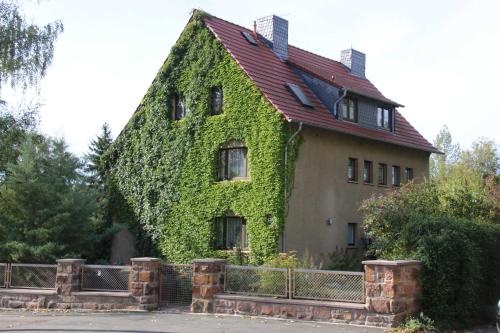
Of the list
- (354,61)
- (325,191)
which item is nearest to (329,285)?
(325,191)

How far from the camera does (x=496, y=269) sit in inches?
603

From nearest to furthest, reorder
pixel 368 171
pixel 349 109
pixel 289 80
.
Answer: pixel 289 80 → pixel 349 109 → pixel 368 171

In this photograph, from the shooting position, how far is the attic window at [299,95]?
77.8 feet

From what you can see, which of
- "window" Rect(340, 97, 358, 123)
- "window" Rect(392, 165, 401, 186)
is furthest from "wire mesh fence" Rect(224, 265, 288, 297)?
"window" Rect(392, 165, 401, 186)

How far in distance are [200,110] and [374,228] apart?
8753 mm

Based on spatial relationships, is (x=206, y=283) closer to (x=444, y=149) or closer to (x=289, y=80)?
(x=289, y=80)

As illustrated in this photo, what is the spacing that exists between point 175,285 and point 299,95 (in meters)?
10.4

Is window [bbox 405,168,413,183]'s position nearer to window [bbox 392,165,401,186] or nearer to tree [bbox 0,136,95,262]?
window [bbox 392,165,401,186]

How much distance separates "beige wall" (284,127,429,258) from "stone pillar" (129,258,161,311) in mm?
6553

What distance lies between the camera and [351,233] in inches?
997

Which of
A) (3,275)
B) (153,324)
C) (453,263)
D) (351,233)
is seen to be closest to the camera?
(453,263)

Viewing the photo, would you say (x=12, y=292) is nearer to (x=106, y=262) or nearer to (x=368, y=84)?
(x=106, y=262)

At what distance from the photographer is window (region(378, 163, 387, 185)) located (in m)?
27.2

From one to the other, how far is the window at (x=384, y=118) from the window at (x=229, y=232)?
862 centimetres
